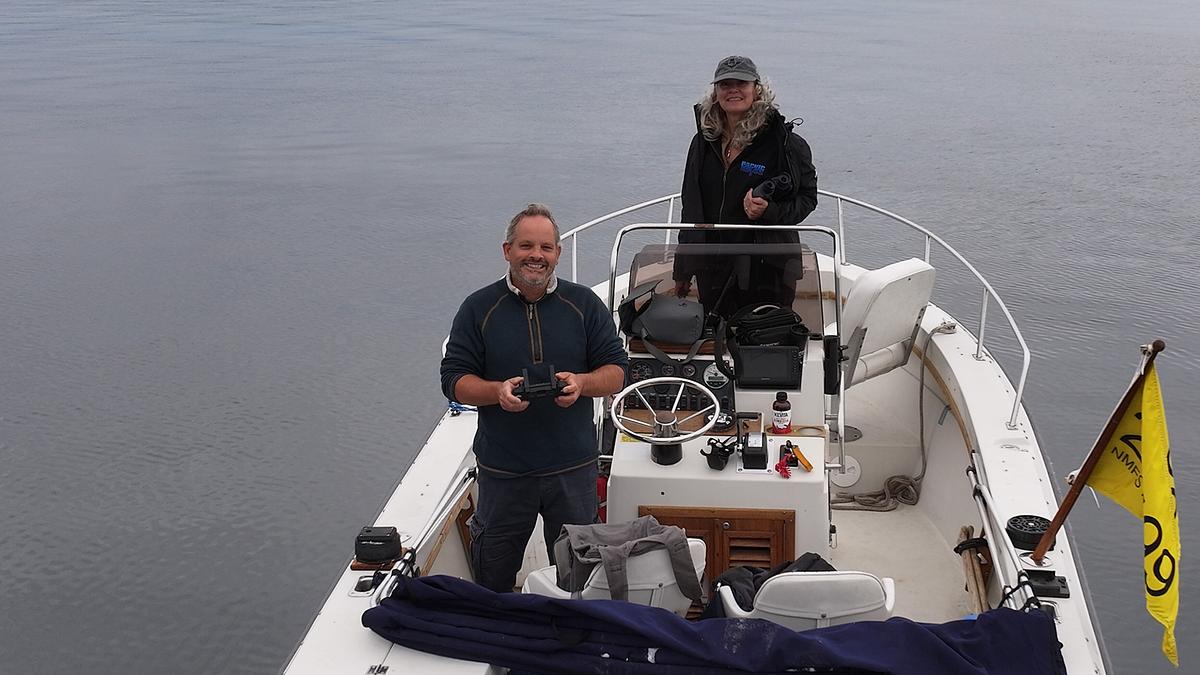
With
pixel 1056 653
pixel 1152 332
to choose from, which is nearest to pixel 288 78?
pixel 1152 332

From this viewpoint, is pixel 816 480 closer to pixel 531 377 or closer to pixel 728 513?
pixel 728 513

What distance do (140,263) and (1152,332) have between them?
22.5 ft

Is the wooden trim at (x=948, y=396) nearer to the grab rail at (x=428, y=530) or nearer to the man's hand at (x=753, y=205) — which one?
the man's hand at (x=753, y=205)

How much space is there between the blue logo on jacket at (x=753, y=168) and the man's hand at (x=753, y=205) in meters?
0.07

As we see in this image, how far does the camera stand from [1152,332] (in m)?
6.76

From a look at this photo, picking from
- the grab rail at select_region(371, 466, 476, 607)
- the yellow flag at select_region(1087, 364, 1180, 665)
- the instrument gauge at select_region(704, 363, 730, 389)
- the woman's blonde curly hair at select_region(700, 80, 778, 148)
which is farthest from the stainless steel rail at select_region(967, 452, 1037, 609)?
Answer: the grab rail at select_region(371, 466, 476, 607)

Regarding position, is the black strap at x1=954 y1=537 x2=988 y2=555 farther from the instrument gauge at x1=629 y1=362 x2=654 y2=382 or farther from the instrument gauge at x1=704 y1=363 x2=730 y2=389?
the instrument gauge at x1=629 y1=362 x2=654 y2=382

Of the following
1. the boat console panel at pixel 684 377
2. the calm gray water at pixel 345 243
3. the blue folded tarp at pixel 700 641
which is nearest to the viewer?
the blue folded tarp at pixel 700 641

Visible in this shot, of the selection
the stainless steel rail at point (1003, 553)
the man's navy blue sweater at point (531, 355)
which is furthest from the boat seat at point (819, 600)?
the man's navy blue sweater at point (531, 355)

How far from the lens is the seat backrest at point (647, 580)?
98.4 inches

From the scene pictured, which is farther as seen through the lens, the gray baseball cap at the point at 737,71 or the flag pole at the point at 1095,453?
the gray baseball cap at the point at 737,71

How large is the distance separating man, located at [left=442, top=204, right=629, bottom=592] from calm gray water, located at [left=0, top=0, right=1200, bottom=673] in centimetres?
168

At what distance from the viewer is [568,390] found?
102 inches

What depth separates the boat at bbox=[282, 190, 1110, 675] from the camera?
2516 millimetres
